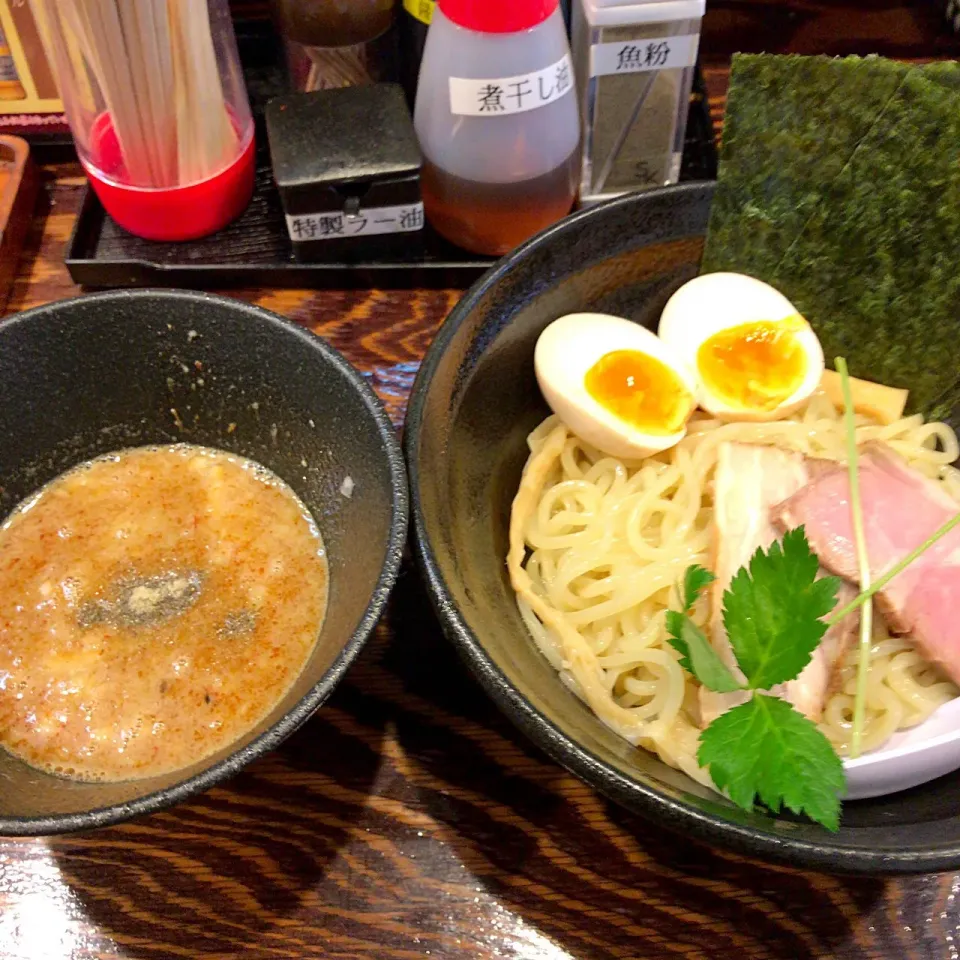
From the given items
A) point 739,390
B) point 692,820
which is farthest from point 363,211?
point 692,820

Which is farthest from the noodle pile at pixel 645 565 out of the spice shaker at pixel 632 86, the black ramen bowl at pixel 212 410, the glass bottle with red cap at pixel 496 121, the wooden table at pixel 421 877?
the spice shaker at pixel 632 86

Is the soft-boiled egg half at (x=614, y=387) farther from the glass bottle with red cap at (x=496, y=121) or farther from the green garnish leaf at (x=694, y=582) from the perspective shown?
the glass bottle with red cap at (x=496, y=121)

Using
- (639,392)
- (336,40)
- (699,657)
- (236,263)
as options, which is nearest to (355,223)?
(236,263)

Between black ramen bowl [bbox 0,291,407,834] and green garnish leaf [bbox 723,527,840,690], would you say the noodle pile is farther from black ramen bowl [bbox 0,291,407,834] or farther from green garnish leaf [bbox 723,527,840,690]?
black ramen bowl [bbox 0,291,407,834]

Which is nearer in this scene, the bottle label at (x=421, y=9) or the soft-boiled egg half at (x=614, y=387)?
the soft-boiled egg half at (x=614, y=387)

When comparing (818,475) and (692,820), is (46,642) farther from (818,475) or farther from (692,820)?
(818,475)

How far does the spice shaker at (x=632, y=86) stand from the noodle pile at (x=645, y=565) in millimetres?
678

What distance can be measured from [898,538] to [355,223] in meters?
1.14

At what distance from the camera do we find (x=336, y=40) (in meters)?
1.91

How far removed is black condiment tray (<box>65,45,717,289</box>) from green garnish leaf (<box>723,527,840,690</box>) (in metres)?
0.96

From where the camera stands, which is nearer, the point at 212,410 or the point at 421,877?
the point at 421,877

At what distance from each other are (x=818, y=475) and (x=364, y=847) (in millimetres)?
868

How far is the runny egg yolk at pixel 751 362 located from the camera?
56.9 inches

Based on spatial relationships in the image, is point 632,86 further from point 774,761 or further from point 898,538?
point 774,761
